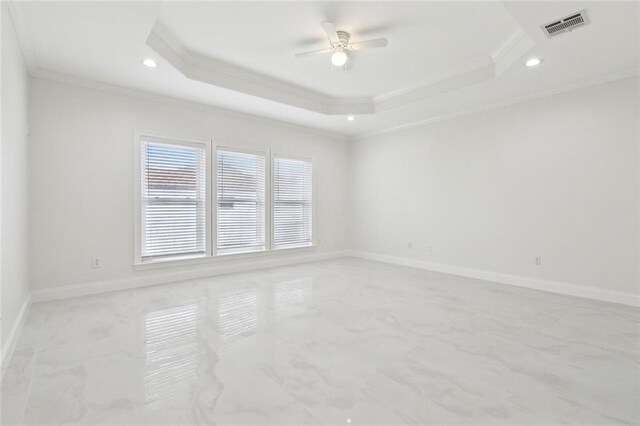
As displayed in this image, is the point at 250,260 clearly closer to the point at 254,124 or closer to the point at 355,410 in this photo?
the point at 254,124

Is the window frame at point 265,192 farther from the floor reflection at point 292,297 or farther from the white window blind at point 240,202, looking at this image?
the floor reflection at point 292,297

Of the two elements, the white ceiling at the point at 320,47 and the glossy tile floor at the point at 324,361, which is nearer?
the glossy tile floor at the point at 324,361

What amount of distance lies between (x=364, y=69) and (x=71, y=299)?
4.76 m

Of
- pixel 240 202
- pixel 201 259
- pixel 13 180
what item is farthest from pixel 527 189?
pixel 13 180

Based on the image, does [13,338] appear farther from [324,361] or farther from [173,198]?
[324,361]

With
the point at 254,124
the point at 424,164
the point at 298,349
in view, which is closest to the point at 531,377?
the point at 298,349

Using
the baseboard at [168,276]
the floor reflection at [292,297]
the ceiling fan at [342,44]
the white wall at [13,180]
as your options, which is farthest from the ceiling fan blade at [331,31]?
the baseboard at [168,276]

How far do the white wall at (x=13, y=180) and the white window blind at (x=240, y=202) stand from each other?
239cm

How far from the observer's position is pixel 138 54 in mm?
3312

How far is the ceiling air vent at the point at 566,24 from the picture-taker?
268 cm

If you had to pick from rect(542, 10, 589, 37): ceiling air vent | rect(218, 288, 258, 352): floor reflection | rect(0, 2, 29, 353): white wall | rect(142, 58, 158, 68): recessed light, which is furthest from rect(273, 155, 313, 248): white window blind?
rect(542, 10, 589, 37): ceiling air vent

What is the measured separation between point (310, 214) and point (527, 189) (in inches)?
152

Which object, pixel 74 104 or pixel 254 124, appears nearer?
pixel 74 104

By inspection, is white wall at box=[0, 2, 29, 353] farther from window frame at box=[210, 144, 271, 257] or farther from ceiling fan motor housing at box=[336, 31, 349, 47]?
ceiling fan motor housing at box=[336, 31, 349, 47]
